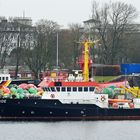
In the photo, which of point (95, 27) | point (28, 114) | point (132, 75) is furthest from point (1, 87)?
point (95, 27)

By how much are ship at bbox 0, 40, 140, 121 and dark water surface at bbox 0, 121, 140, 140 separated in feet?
7.13

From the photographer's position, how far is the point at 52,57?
504ft

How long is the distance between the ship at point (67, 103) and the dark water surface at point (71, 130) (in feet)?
7.13

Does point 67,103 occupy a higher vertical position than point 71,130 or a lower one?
higher

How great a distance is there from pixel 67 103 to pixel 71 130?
9461 mm

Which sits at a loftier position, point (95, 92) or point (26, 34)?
point (26, 34)

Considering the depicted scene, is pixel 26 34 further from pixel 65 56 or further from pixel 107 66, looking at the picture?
pixel 107 66

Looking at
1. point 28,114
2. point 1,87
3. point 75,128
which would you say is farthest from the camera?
point 1,87

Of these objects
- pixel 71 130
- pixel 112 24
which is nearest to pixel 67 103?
pixel 71 130

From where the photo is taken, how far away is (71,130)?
84.8 metres

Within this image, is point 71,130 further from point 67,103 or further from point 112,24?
point 112,24

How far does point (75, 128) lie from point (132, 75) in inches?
1657

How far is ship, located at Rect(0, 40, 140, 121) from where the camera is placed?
93500 mm

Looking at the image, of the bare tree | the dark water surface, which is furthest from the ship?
the bare tree
